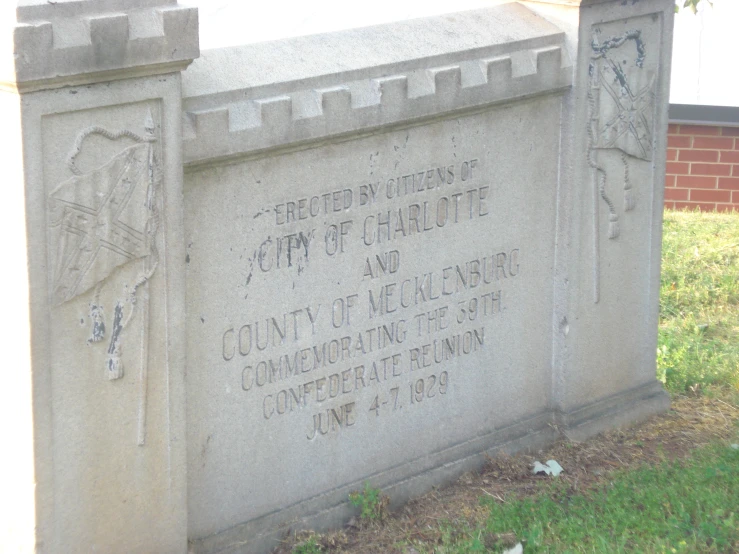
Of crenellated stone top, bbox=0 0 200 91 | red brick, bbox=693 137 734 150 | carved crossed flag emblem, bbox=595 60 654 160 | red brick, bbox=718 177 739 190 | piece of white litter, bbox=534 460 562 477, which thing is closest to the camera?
crenellated stone top, bbox=0 0 200 91

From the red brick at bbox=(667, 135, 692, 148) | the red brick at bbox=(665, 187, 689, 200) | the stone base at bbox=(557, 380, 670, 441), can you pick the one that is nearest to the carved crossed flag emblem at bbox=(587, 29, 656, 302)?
the stone base at bbox=(557, 380, 670, 441)

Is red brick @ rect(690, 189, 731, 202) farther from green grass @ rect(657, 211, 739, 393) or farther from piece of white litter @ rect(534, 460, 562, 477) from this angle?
piece of white litter @ rect(534, 460, 562, 477)

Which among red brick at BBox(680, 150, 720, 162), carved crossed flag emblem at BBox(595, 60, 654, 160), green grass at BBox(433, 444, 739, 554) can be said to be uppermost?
carved crossed flag emblem at BBox(595, 60, 654, 160)

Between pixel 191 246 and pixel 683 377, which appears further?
pixel 683 377

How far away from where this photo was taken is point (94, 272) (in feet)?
10.7

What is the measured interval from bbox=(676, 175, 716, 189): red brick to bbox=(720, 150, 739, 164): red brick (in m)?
0.17

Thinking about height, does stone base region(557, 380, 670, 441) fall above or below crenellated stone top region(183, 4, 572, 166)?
below

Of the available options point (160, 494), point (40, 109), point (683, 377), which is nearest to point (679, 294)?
point (683, 377)

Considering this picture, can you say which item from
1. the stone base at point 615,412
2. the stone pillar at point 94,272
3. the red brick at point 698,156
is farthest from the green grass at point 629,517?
the red brick at point 698,156

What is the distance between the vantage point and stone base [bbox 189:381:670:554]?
3.94 metres

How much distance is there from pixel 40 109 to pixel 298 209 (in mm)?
1089

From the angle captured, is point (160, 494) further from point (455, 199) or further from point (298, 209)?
point (455, 199)

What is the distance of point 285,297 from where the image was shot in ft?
12.9

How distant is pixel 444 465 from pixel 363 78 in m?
1.54
